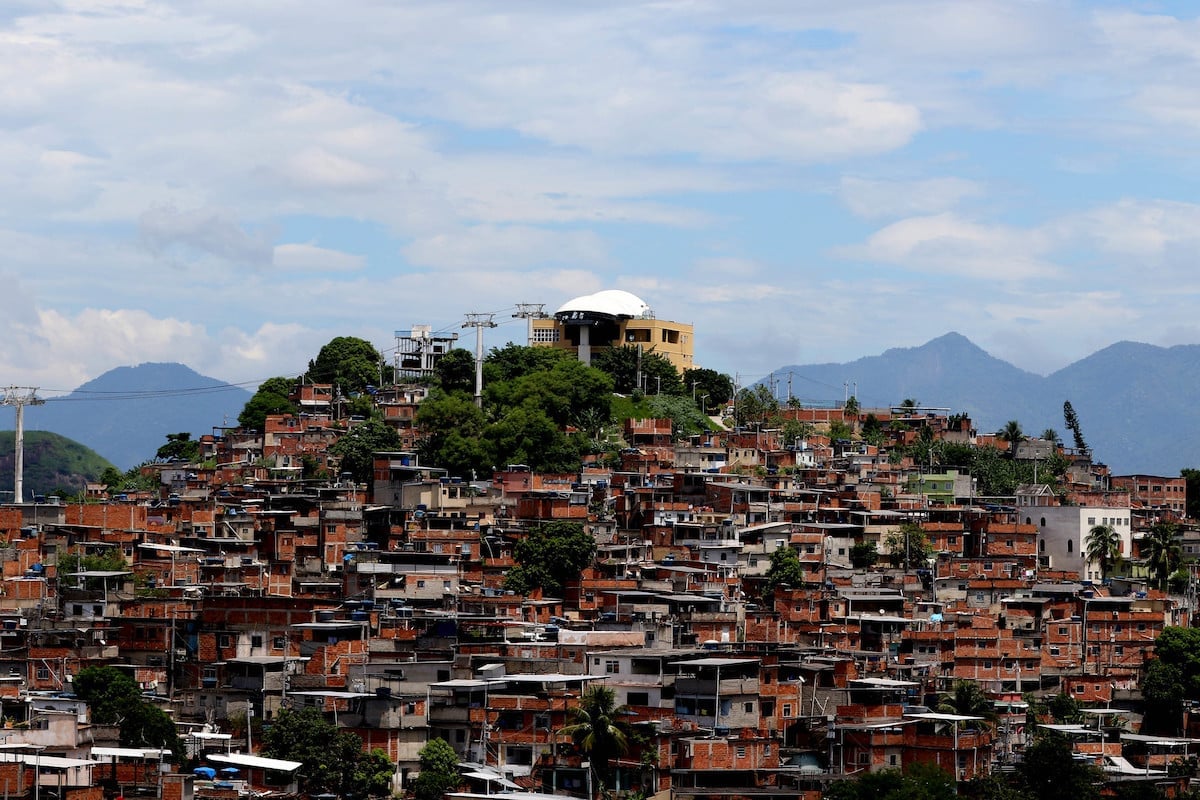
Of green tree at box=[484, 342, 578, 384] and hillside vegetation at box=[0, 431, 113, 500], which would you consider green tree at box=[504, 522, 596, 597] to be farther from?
hillside vegetation at box=[0, 431, 113, 500]

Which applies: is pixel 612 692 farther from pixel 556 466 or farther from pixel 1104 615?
pixel 556 466

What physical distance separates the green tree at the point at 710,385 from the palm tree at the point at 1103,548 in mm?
22191

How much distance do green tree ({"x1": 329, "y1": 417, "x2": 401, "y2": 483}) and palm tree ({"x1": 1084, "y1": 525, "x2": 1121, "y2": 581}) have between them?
74.3 feet

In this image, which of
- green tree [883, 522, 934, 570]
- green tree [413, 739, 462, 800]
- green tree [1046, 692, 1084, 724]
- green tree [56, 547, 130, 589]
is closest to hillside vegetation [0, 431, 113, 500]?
green tree [883, 522, 934, 570]

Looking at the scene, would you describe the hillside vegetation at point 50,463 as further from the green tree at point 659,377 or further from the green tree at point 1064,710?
the green tree at point 1064,710

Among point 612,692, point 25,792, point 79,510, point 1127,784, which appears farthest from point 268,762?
point 79,510

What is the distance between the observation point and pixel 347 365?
87.0 meters

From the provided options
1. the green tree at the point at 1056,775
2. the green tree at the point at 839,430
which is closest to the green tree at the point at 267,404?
the green tree at the point at 839,430

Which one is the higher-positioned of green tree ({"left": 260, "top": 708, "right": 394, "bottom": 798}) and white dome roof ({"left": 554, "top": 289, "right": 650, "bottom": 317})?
white dome roof ({"left": 554, "top": 289, "right": 650, "bottom": 317})

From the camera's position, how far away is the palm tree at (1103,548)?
→ 68125 millimetres

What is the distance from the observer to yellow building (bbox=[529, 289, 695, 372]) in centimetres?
8938

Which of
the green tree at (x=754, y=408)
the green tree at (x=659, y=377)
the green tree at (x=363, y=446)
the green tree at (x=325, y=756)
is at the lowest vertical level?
the green tree at (x=325, y=756)

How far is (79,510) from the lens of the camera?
2341 inches

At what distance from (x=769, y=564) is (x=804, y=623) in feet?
24.5
